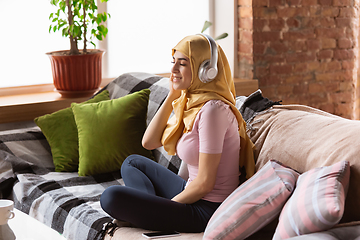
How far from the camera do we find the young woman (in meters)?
1.54

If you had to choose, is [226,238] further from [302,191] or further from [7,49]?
[7,49]

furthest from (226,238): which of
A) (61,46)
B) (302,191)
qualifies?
(61,46)

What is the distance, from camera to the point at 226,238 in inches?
54.3

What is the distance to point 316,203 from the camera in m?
1.16

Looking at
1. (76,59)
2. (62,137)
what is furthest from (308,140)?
(76,59)

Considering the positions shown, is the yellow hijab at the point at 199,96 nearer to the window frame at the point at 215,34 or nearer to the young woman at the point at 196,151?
the young woman at the point at 196,151

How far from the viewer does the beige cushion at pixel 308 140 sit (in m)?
1.35

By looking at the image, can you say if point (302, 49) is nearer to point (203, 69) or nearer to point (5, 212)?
point (203, 69)

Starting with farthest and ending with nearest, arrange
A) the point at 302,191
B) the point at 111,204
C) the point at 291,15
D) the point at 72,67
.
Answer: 1. the point at 291,15
2. the point at 72,67
3. the point at 111,204
4. the point at 302,191

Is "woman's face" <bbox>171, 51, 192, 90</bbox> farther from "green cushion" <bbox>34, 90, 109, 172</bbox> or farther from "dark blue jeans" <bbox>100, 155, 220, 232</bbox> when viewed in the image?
"green cushion" <bbox>34, 90, 109, 172</bbox>

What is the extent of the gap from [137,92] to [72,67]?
1.88 feet

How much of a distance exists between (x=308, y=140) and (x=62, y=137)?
146 centimetres

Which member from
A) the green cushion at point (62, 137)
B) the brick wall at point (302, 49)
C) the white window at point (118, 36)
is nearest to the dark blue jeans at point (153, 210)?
the green cushion at point (62, 137)

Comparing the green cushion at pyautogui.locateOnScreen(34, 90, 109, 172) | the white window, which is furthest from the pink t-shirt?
the white window
